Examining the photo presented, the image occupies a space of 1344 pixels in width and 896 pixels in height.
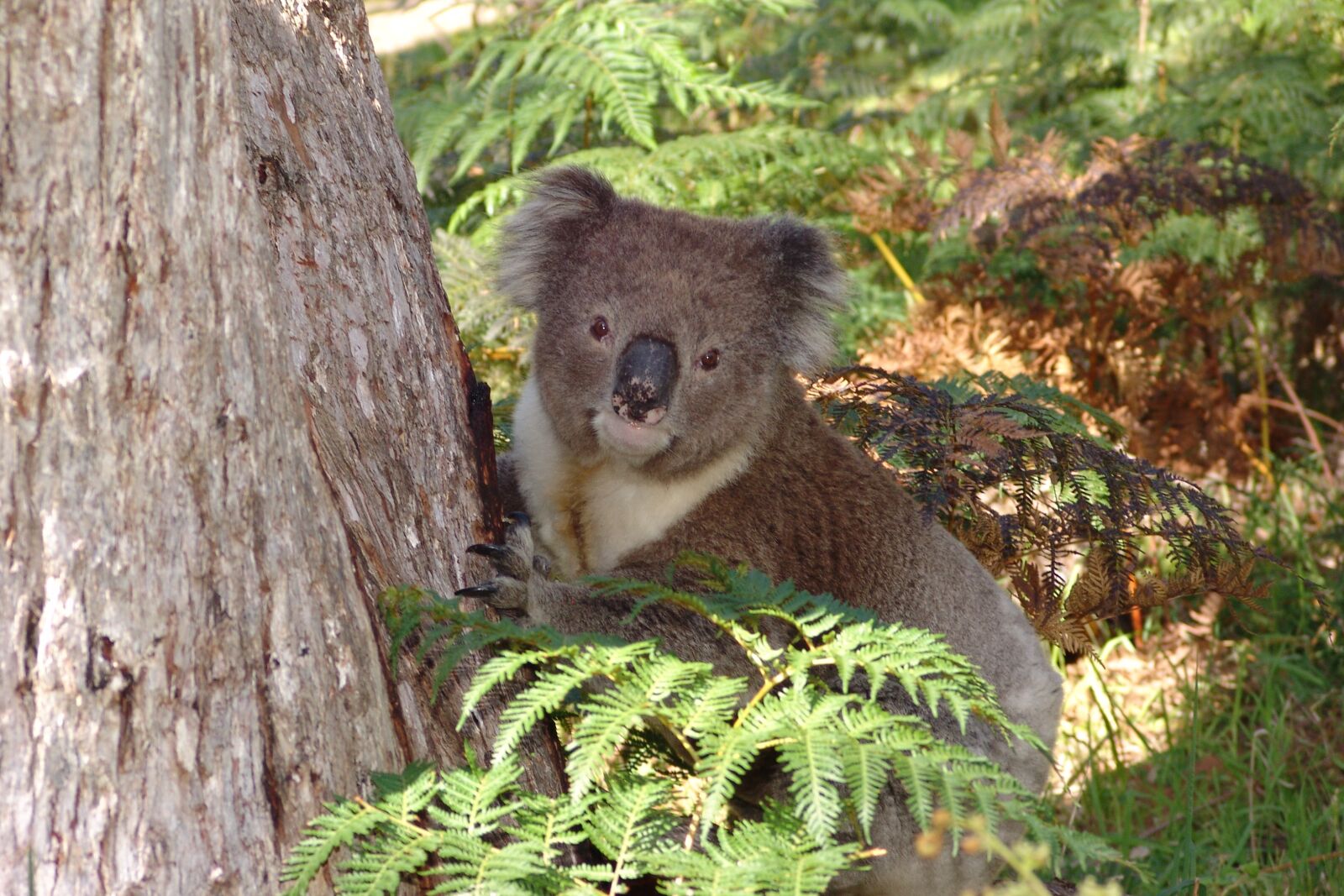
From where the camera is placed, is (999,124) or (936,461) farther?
(999,124)

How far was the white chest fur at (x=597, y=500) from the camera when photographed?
2.81m

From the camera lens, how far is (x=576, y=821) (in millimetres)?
1914

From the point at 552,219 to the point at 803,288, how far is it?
1.90 ft

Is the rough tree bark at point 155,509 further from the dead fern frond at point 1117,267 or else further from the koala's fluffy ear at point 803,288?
the dead fern frond at point 1117,267

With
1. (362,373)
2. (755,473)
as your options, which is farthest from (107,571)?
(755,473)

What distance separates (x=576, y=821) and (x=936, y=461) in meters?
1.23

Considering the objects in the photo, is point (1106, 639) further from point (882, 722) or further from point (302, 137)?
point (302, 137)

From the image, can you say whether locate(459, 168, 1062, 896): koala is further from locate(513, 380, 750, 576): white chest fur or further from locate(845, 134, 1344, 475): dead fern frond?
locate(845, 134, 1344, 475): dead fern frond

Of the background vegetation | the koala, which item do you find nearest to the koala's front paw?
the koala

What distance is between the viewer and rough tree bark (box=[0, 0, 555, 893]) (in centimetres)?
155

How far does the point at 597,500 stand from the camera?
286 cm

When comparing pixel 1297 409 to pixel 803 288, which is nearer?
pixel 803 288

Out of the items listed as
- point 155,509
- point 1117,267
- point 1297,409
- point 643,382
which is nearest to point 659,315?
point 643,382

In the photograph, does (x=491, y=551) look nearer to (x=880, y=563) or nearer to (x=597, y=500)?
(x=597, y=500)
